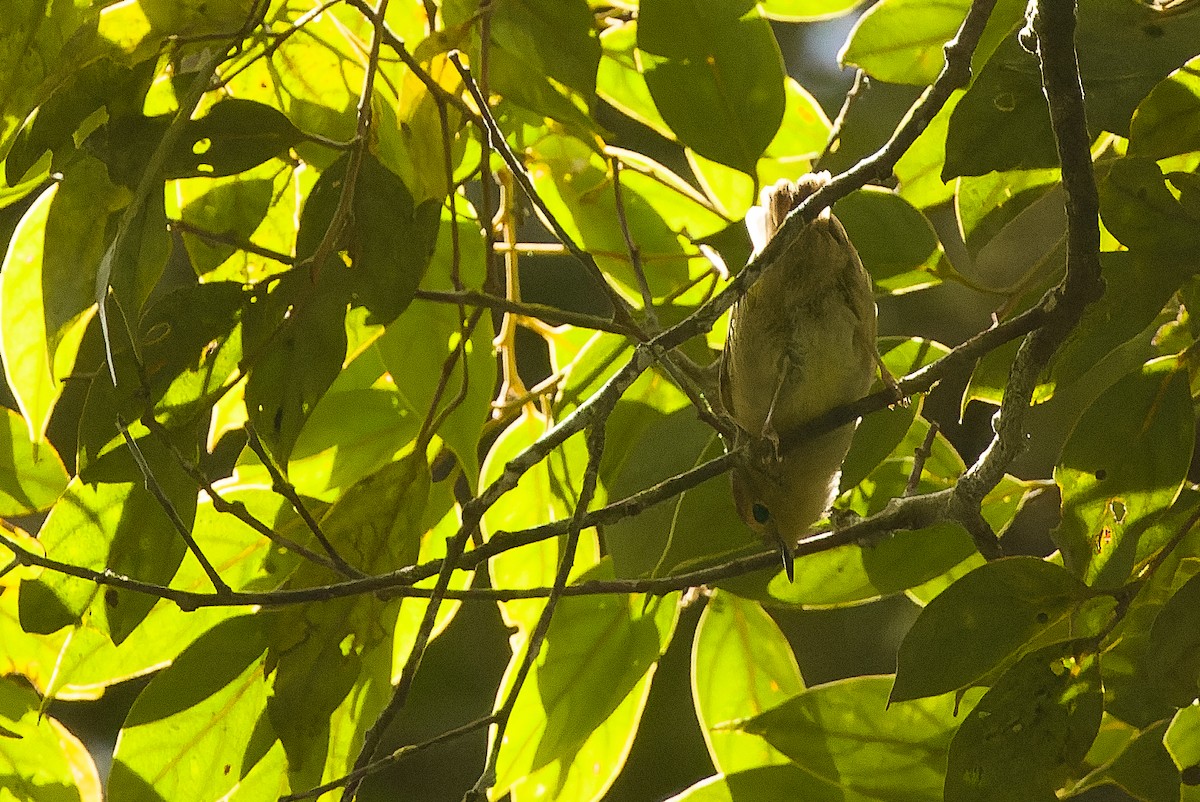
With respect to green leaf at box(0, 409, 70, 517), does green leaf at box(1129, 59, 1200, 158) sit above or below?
above

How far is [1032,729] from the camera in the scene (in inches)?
33.9

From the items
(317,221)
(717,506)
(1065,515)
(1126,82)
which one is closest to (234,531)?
(317,221)

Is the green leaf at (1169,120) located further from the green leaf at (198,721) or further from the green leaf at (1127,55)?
the green leaf at (198,721)

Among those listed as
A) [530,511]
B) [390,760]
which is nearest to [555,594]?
[390,760]

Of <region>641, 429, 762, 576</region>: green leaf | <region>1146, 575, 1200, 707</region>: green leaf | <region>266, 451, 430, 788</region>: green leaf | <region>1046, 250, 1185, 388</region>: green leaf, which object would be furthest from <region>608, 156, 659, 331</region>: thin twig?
<region>1146, 575, 1200, 707</region>: green leaf

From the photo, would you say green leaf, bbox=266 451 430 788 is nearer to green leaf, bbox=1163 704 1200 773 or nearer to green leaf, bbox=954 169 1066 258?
green leaf, bbox=954 169 1066 258

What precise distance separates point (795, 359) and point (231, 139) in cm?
69

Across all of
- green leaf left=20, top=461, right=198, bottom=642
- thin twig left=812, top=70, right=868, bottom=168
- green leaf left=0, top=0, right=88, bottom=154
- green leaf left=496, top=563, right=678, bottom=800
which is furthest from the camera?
thin twig left=812, top=70, right=868, bottom=168

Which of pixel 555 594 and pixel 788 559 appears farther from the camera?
pixel 788 559

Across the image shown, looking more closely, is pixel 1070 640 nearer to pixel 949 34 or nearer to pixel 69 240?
pixel 949 34

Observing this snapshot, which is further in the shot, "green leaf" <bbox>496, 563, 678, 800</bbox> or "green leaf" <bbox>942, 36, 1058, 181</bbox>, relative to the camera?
"green leaf" <bbox>496, 563, 678, 800</bbox>

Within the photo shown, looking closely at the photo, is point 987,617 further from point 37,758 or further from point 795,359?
point 37,758

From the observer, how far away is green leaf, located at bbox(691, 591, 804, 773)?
3.93ft

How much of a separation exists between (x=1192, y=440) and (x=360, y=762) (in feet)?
2.19
